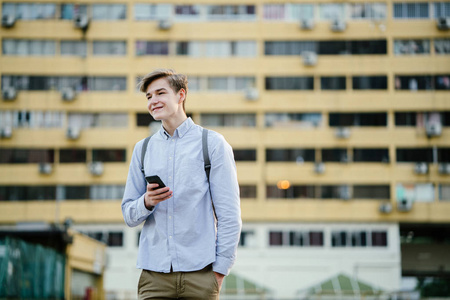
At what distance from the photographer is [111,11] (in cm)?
4925

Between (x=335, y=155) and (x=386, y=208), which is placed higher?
(x=335, y=155)

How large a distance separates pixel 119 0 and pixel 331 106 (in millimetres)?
14809

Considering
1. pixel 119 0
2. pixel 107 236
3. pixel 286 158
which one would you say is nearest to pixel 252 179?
pixel 286 158

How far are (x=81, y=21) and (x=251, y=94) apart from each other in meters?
11.5

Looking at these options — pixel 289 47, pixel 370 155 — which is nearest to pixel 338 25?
pixel 289 47

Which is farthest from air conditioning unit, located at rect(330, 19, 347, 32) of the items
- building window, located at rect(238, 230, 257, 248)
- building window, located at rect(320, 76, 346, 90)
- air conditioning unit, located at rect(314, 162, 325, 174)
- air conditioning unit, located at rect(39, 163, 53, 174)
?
air conditioning unit, located at rect(39, 163, 53, 174)

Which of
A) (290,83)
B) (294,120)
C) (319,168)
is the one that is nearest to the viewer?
(319,168)

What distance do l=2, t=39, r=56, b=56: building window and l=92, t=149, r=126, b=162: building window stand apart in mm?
6845

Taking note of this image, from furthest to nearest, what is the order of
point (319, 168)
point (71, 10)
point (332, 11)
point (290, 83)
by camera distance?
point (71, 10) < point (332, 11) < point (290, 83) < point (319, 168)

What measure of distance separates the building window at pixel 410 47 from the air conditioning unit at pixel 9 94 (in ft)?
78.0

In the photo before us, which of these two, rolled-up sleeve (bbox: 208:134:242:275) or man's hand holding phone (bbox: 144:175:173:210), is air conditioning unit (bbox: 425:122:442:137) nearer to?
rolled-up sleeve (bbox: 208:134:242:275)

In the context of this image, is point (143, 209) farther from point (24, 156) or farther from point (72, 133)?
point (24, 156)

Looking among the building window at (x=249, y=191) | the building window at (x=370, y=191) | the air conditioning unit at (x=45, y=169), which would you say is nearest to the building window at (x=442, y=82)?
the building window at (x=370, y=191)

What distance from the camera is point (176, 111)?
394cm
